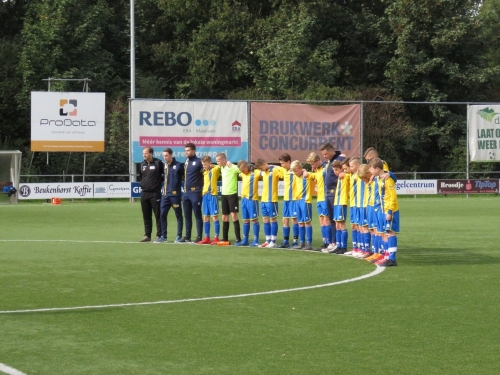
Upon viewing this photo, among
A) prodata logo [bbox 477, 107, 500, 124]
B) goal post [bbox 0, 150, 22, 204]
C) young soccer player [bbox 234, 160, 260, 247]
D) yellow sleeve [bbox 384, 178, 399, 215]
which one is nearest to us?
yellow sleeve [bbox 384, 178, 399, 215]

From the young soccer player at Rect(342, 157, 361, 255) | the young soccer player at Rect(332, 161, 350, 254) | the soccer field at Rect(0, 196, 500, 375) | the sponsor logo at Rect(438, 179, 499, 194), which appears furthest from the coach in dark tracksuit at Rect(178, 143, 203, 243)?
the sponsor logo at Rect(438, 179, 499, 194)

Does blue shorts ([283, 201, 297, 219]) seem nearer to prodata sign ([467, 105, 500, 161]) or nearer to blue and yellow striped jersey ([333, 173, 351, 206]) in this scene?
blue and yellow striped jersey ([333, 173, 351, 206])

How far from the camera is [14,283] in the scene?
38.9ft

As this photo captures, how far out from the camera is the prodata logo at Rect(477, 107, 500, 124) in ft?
132

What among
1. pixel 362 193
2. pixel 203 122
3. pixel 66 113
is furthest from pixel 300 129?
pixel 362 193

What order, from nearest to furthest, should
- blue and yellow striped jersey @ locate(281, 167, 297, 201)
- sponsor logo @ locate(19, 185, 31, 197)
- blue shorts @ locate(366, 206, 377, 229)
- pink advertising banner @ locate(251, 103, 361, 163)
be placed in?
blue shorts @ locate(366, 206, 377, 229), blue and yellow striped jersey @ locate(281, 167, 297, 201), sponsor logo @ locate(19, 185, 31, 197), pink advertising banner @ locate(251, 103, 361, 163)

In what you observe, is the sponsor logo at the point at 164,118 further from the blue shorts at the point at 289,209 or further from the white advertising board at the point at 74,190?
the blue shorts at the point at 289,209

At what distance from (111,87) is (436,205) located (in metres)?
23.6

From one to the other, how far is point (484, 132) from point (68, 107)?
702 inches

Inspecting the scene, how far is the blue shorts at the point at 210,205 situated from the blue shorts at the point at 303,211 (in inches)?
77.2

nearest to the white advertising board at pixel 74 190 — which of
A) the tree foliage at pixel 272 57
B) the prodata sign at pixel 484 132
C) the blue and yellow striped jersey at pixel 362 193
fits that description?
the tree foliage at pixel 272 57

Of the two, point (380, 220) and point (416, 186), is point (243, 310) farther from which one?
point (416, 186)

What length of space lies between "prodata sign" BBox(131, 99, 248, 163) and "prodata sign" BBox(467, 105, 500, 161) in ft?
34.1

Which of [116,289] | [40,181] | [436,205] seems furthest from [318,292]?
[40,181]
